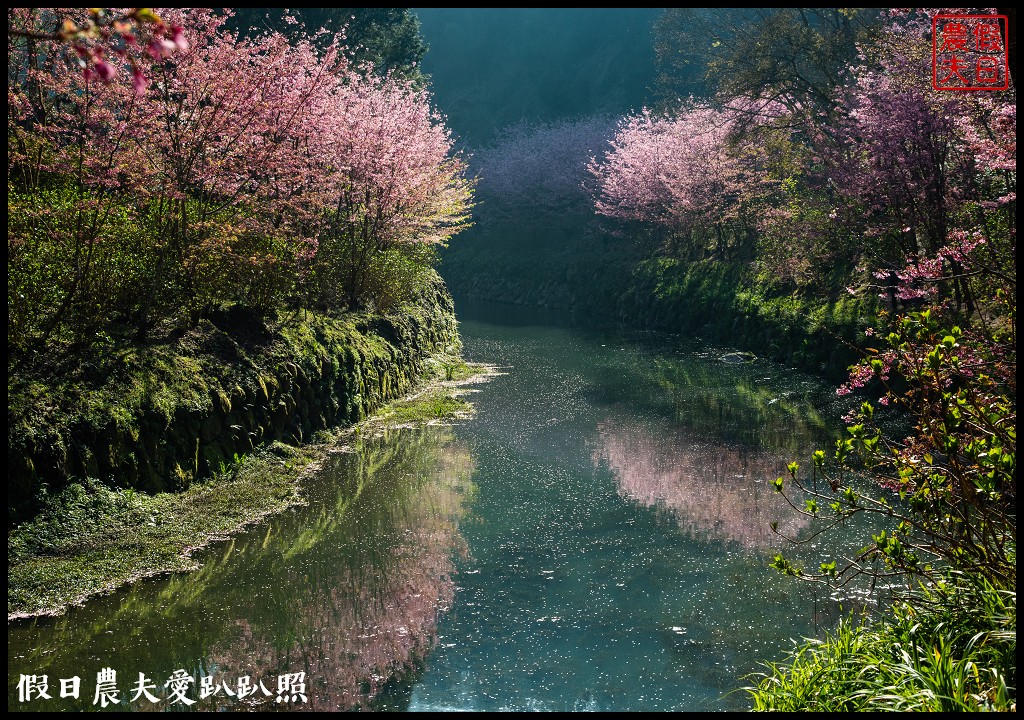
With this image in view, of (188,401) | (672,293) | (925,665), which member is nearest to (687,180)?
(672,293)

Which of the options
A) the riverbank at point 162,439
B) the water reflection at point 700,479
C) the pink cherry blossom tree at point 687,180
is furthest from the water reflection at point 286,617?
the pink cherry blossom tree at point 687,180

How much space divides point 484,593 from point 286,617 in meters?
1.77

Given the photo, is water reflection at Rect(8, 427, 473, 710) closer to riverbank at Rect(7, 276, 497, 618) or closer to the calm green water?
the calm green water

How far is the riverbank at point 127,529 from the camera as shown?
743cm

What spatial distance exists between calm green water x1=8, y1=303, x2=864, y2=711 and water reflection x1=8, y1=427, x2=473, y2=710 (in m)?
0.02

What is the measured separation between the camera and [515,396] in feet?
56.2

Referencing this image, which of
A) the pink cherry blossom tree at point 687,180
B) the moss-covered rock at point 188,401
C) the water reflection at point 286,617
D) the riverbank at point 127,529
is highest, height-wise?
the pink cherry blossom tree at point 687,180

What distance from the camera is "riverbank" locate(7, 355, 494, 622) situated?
24.4 ft

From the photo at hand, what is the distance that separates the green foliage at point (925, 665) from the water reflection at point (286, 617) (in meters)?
2.97

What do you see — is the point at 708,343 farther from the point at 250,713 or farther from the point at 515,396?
the point at 250,713

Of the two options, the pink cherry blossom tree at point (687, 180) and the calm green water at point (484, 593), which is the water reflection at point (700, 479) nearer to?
the calm green water at point (484, 593)

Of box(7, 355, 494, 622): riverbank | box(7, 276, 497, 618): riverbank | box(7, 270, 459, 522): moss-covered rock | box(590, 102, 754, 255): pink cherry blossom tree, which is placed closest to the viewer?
box(7, 355, 494, 622): riverbank

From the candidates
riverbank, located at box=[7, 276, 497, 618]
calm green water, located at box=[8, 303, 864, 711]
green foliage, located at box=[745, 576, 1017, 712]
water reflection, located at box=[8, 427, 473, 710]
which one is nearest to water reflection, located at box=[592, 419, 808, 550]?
calm green water, located at box=[8, 303, 864, 711]

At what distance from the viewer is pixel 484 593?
313 inches
